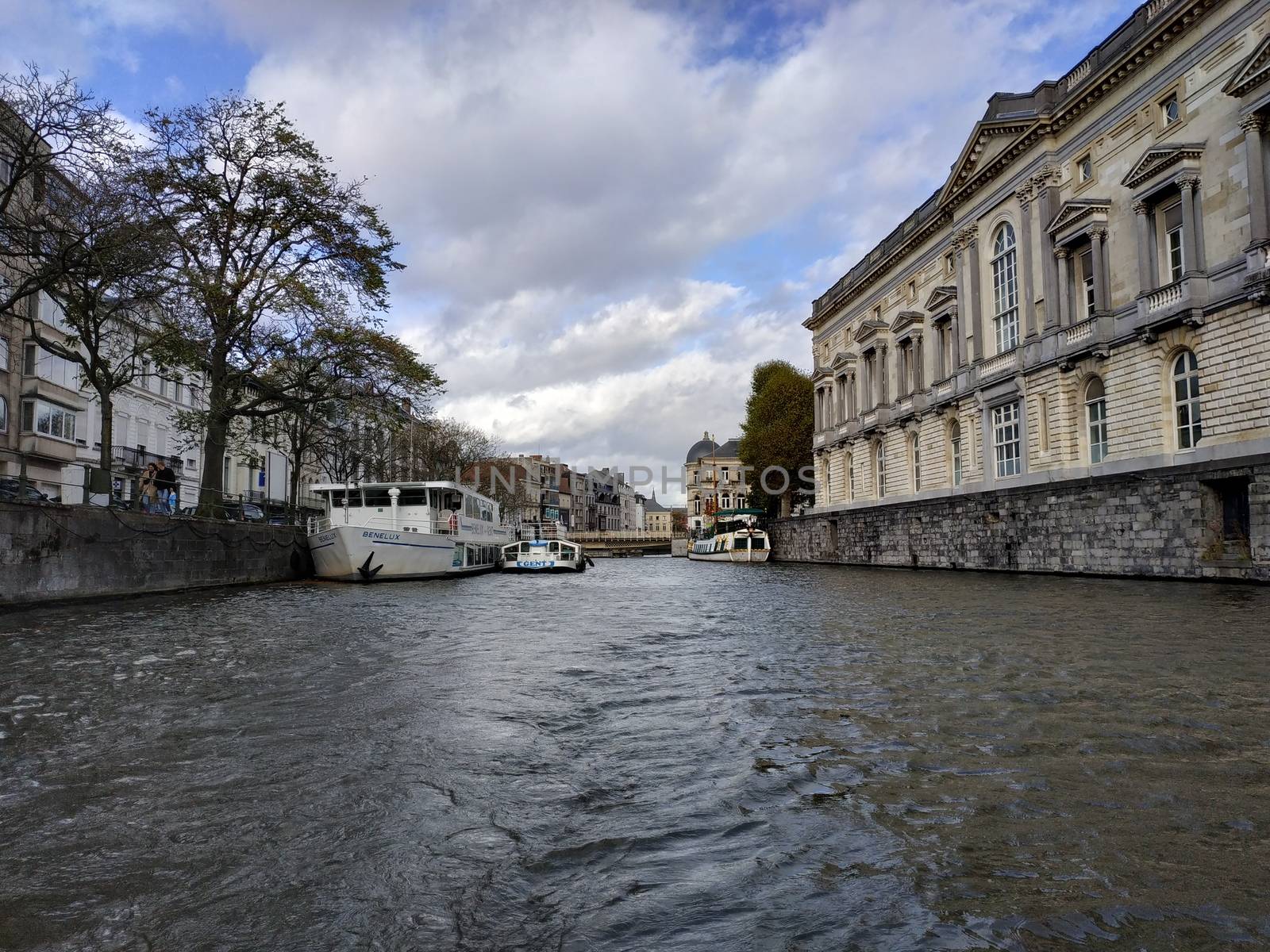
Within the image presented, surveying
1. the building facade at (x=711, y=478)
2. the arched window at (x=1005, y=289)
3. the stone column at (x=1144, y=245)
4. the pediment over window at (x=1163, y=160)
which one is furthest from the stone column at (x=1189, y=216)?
the building facade at (x=711, y=478)

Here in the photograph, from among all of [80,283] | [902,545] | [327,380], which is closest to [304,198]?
[327,380]

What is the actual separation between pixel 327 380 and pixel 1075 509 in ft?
69.5

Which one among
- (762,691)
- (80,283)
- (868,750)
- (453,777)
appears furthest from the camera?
(80,283)

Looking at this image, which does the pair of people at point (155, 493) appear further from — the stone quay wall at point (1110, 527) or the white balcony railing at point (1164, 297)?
the white balcony railing at point (1164, 297)

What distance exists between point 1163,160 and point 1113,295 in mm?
4053

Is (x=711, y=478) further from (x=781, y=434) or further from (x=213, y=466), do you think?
(x=213, y=466)

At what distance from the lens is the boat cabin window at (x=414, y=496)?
30.2 meters

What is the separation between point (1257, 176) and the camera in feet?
63.0

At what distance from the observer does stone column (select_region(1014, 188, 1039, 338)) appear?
28922 millimetres

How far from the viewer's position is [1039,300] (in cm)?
2838

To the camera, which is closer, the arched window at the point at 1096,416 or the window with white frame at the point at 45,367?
the arched window at the point at 1096,416

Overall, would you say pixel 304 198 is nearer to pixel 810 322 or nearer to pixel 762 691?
pixel 762 691

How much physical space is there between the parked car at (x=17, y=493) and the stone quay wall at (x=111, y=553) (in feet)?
0.84

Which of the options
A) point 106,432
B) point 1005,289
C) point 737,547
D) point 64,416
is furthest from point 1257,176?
point 64,416
